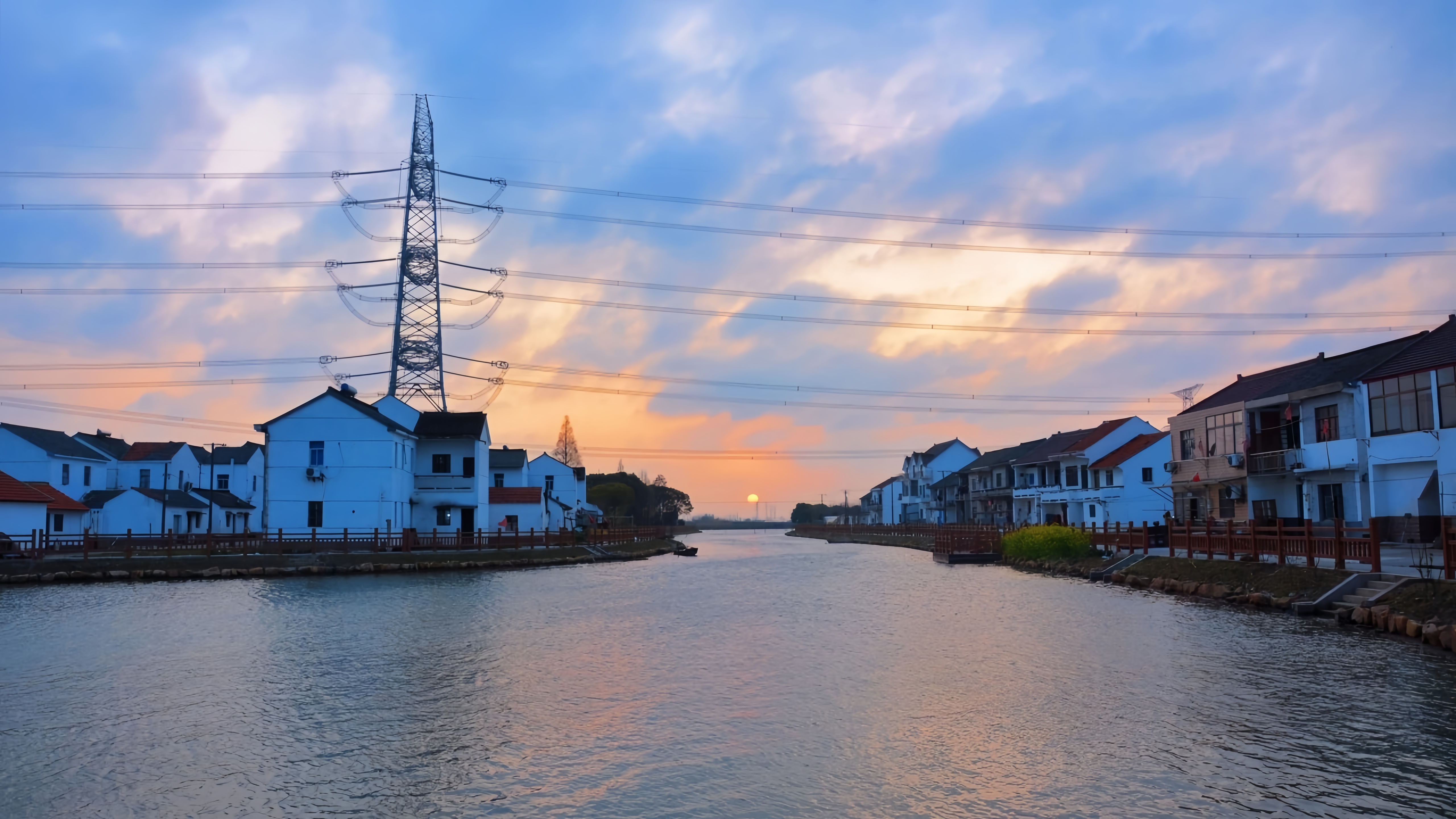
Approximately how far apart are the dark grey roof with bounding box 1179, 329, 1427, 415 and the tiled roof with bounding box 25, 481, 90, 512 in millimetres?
59372

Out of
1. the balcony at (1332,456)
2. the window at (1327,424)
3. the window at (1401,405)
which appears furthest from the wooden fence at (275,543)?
the window at (1401,405)

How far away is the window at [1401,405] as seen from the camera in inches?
1283

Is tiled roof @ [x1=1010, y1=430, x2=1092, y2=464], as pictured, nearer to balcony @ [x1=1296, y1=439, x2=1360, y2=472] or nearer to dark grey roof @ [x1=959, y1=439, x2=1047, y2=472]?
dark grey roof @ [x1=959, y1=439, x2=1047, y2=472]

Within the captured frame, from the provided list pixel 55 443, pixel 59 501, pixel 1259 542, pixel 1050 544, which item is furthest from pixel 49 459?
pixel 1259 542

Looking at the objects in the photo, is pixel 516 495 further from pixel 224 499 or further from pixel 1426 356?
pixel 1426 356

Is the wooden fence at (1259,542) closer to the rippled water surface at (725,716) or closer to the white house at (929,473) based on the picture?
the rippled water surface at (725,716)

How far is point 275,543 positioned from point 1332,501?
153ft

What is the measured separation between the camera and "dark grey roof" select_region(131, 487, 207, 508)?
209 feet

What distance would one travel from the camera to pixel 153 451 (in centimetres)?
7419

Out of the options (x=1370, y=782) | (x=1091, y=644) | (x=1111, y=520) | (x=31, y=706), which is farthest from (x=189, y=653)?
(x=1111, y=520)

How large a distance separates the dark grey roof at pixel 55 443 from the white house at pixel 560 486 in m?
30.4

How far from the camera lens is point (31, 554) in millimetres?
43125

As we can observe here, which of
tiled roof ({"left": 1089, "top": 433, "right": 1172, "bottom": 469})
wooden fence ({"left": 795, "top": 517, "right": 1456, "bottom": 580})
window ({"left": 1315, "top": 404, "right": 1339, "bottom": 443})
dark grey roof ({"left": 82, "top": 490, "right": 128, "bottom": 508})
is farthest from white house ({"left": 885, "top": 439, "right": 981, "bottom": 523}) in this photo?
dark grey roof ({"left": 82, "top": 490, "right": 128, "bottom": 508})

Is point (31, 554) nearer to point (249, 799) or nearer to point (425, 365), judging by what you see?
point (425, 365)
